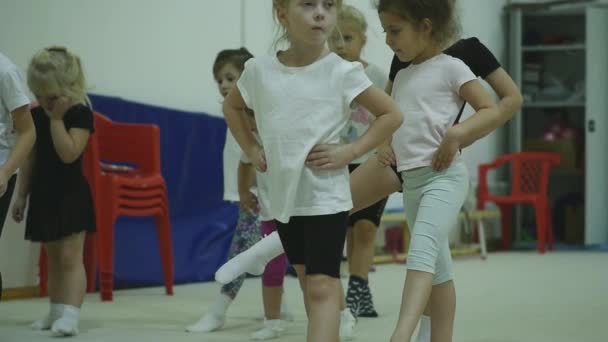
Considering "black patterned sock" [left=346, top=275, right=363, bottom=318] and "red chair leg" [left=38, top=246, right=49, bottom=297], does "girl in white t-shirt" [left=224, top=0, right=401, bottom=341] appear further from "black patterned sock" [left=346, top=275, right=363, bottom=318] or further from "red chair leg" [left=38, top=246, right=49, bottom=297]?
"red chair leg" [left=38, top=246, right=49, bottom=297]

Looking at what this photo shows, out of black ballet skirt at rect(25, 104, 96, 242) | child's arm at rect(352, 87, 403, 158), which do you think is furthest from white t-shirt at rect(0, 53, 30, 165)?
child's arm at rect(352, 87, 403, 158)

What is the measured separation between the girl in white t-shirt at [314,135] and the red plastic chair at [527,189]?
5.46m

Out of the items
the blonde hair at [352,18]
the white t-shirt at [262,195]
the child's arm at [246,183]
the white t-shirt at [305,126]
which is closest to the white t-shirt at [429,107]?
the white t-shirt at [305,126]

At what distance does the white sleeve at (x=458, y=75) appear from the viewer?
2324 mm

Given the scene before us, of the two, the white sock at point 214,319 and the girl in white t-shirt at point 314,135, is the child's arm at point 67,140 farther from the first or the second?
the girl in white t-shirt at point 314,135

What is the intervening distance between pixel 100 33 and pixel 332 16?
2781mm

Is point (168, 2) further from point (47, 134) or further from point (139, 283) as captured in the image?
point (47, 134)

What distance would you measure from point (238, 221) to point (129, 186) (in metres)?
0.91

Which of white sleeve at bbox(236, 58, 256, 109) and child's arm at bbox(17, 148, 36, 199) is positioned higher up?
white sleeve at bbox(236, 58, 256, 109)

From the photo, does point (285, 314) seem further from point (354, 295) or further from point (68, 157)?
point (68, 157)

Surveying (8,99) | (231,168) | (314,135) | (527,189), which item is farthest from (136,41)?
Result: (527,189)

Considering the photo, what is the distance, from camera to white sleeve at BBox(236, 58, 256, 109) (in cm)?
217

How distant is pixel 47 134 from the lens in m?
3.24

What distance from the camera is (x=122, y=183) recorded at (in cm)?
411
